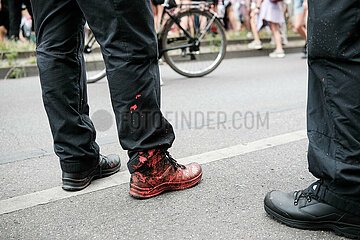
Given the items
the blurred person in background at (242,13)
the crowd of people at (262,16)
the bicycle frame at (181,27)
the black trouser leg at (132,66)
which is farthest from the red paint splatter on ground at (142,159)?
the blurred person in background at (242,13)

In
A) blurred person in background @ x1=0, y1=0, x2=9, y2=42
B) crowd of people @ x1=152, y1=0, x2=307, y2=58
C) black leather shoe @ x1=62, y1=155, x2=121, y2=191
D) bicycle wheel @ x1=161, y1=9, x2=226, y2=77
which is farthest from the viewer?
blurred person in background @ x1=0, y1=0, x2=9, y2=42

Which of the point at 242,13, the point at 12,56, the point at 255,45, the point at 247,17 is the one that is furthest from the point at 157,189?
the point at 242,13

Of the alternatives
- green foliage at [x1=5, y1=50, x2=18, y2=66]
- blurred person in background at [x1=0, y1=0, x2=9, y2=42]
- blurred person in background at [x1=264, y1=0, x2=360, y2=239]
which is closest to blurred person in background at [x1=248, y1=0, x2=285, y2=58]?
green foliage at [x1=5, y1=50, x2=18, y2=66]

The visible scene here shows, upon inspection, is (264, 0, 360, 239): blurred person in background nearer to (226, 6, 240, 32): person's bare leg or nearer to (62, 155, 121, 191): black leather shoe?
(62, 155, 121, 191): black leather shoe

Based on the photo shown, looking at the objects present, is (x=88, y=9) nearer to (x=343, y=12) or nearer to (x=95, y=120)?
(x=343, y=12)

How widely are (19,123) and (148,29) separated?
217 cm

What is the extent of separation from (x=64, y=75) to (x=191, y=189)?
0.82 meters

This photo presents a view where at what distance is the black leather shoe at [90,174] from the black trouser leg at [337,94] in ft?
3.66

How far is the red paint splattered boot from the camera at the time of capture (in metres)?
2.04

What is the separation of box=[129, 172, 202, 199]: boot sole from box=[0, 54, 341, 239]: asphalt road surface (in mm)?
29

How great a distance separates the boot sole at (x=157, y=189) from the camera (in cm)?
204

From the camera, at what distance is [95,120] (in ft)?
12.2

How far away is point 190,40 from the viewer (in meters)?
5.66

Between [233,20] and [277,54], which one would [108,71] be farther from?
[233,20]
